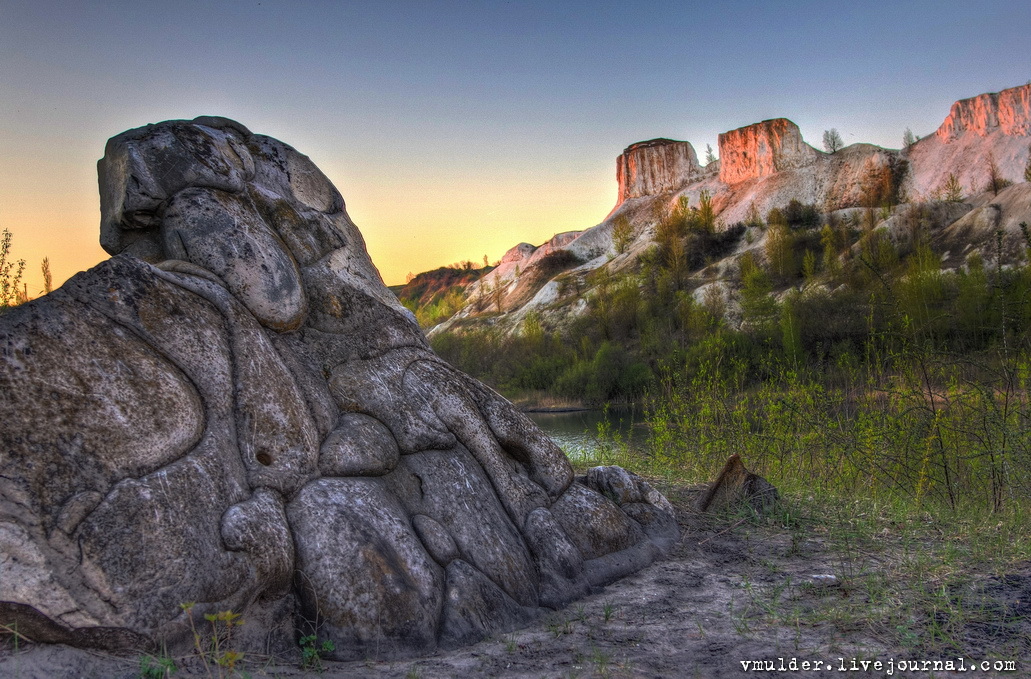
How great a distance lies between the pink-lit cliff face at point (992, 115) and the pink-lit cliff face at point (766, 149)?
1236 centimetres

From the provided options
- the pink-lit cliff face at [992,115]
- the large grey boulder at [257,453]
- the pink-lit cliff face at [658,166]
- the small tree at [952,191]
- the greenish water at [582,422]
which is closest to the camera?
the large grey boulder at [257,453]

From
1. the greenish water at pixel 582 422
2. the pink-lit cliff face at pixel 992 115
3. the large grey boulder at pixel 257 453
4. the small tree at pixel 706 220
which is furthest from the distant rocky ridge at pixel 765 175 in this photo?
the large grey boulder at pixel 257 453

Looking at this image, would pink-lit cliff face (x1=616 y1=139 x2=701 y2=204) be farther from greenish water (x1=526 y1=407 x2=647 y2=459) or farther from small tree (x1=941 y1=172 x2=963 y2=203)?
greenish water (x1=526 y1=407 x2=647 y2=459)

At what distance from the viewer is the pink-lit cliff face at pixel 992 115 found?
A: 57875mm

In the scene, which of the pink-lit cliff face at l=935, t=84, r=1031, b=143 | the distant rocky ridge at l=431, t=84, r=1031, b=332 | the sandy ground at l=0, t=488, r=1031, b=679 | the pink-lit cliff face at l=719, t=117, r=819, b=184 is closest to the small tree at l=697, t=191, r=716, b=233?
the distant rocky ridge at l=431, t=84, r=1031, b=332

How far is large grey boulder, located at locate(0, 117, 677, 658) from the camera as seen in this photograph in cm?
279

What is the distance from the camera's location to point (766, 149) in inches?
2884

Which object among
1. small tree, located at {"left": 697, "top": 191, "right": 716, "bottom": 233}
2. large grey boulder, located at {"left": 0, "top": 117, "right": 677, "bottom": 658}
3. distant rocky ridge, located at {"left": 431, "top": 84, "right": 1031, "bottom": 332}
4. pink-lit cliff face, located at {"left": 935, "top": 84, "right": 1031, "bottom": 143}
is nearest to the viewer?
large grey boulder, located at {"left": 0, "top": 117, "right": 677, "bottom": 658}

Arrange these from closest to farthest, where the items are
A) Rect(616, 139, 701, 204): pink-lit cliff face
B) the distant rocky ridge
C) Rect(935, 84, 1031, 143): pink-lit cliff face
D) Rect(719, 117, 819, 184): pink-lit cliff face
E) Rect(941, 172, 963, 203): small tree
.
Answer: Rect(941, 172, 963, 203): small tree, Rect(935, 84, 1031, 143): pink-lit cliff face, the distant rocky ridge, Rect(719, 117, 819, 184): pink-lit cliff face, Rect(616, 139, 701, 204): pink-lit cliff face

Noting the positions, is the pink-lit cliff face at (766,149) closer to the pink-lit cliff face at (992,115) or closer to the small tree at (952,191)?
the pink-lit cliff face at (992,115)

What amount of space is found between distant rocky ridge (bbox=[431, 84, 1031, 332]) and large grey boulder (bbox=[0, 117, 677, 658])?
45.8 metres

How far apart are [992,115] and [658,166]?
36.7 m

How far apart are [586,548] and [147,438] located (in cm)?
256

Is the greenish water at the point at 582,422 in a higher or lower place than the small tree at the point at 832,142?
lower
